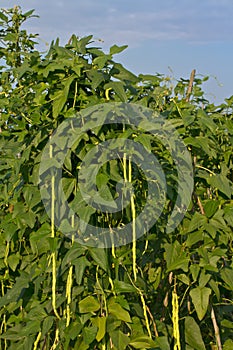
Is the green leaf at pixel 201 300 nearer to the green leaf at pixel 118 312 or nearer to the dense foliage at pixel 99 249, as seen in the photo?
the dense foliage at pixel 99 249

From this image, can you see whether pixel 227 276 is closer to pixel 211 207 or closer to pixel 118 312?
pixel 211 207

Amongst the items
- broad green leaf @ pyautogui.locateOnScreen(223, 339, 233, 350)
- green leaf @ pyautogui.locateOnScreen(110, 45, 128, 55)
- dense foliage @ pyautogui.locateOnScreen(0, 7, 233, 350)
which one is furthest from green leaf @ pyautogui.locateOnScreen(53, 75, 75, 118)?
broad green leaf @ pyautogui.locateOnScreen(223, 339, 233, 350)

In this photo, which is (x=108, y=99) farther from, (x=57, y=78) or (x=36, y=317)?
(x=36, y=317)

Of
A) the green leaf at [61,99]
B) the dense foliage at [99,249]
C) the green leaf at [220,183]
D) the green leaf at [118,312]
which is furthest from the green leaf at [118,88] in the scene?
the green leaf at [118,312]

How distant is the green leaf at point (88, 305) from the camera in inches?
97.3

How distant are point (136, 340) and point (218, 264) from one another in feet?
2.27

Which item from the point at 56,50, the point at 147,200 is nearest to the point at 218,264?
the point at 147,200

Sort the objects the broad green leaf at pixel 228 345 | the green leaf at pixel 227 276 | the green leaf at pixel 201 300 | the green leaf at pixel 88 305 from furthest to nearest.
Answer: the broad green leaf at pixel 228 345
the green leaf at pixel 227 276
the green leaf at pixel 201 300
the green leaf at pixel 88 305

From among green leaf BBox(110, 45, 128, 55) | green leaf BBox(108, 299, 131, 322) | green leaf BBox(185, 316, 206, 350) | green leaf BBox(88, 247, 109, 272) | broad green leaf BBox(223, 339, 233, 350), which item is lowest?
broad green leaf BBox(223, 339, 233, 350)

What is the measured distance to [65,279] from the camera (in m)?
2.61

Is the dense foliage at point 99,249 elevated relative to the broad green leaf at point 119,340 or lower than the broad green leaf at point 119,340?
elevated

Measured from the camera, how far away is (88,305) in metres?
2.48

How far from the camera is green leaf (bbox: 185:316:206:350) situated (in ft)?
9.51

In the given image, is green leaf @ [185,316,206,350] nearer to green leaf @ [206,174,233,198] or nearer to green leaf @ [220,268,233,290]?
green leaf @ [220,268,233,290]
